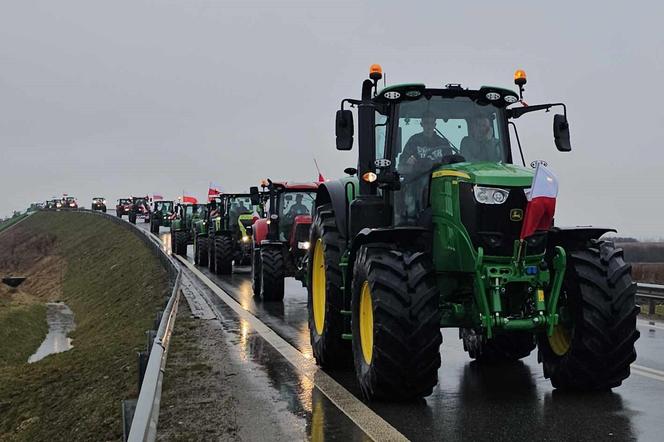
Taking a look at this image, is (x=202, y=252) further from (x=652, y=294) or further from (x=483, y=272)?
(x=483, y=272)

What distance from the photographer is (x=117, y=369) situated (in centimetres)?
1014

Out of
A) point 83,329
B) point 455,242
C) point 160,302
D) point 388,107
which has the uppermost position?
point 388,107

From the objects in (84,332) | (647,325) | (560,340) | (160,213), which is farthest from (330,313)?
(160,213)

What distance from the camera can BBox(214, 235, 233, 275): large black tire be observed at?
72.2 feet

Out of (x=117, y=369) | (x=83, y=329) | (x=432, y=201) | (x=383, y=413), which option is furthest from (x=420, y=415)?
(x=83, y=329)

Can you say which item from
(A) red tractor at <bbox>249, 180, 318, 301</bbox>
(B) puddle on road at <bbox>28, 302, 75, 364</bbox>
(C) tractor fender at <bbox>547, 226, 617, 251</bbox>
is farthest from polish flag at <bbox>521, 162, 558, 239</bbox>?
(B) puddle on road at <bbox>28, 302, 75, 364</bbox>

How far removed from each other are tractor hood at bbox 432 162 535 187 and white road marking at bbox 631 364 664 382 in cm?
265

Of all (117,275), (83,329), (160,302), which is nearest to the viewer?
(160,302)

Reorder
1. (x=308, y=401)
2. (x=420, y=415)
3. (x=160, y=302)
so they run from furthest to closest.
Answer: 1. (x=160, y=302)
2. (x=308, y=401)
3. (x=420, y=415)

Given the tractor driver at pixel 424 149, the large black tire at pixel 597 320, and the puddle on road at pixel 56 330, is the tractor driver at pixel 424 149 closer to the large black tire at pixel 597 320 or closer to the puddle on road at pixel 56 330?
the large black tire at pixel 597 320

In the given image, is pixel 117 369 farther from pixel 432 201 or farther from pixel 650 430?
pixel 650 430

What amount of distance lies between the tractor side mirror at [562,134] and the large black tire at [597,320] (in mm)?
1139

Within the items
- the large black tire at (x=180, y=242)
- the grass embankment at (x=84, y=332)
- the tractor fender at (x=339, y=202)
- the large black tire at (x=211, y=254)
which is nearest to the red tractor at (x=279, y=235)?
the grass embankment at (x=84, y=332)

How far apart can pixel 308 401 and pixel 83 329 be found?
1987cm
